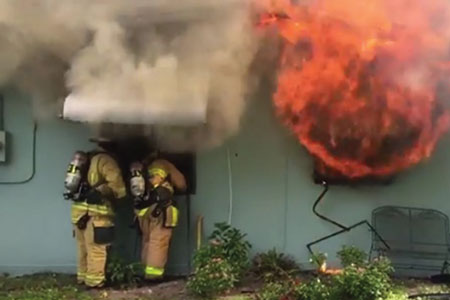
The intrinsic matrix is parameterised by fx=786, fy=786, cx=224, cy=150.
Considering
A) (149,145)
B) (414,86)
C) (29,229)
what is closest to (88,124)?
(149,145)

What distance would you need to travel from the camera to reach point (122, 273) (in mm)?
8172

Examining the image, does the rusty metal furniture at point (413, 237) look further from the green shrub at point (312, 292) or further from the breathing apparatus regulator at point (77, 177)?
the breathing apparatus regulator at point (77, 177)

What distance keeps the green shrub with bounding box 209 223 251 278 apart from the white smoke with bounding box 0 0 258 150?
1.29 metres

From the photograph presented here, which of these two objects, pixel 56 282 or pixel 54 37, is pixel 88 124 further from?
pixel 56 282

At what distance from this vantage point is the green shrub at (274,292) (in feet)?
24.2

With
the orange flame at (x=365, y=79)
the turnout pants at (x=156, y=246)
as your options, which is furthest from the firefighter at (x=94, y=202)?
the orange flame at (x=365, y=79)

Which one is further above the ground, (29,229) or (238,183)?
(238,183)

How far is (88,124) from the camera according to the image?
8.43 metres

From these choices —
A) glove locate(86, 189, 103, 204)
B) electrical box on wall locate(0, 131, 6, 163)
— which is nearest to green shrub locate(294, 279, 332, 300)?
glove locate(86, 189, 103, 204)

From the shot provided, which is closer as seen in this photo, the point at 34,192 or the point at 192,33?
the point at 192,33

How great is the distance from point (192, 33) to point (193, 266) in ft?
8.07

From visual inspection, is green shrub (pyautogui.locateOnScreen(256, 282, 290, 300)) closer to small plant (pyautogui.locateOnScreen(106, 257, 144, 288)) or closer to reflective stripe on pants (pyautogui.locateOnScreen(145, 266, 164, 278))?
reflective stripe on pants (pyautogui.locateOnScreen(145, 266, 164, 278))

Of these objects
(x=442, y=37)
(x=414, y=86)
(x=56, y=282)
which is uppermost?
(x=442, y=37)

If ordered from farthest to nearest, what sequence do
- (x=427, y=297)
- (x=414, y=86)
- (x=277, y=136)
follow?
(x=277, y=136)
(x=414, y=86)
(x=427, y=297)
